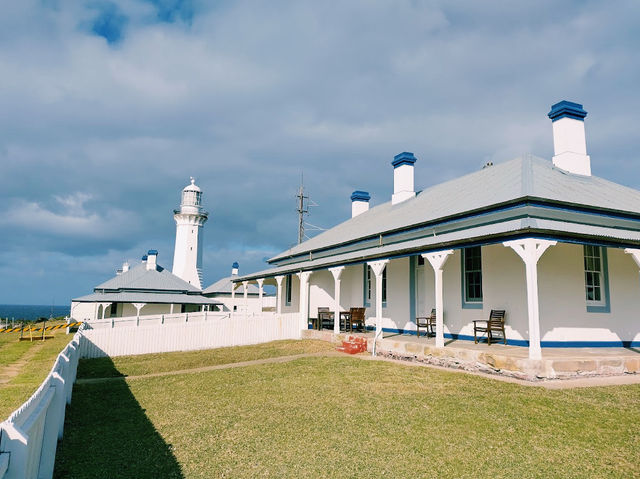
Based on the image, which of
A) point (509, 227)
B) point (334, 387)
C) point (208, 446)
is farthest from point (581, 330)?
point (208, 446)

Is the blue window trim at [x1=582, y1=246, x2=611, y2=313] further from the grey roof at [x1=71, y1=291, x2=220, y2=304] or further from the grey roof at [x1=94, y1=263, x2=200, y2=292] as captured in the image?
the grey roof at [x1=94, y1=263, x2=200, y2=292]

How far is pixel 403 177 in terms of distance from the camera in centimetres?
2008

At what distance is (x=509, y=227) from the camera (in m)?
10.3

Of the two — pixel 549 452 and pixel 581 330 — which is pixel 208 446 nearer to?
pixel 549 452

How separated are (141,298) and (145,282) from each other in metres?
2.57

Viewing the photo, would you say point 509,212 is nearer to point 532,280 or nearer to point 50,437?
point 532,280

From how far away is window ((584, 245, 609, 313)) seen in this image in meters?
11.9

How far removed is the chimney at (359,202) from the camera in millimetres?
25750

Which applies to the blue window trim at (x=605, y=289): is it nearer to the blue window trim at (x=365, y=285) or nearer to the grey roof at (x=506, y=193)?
the grey roof at (x=506, y=193)

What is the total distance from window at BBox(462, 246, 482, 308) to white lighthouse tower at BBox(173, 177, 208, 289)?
3577 centimetres

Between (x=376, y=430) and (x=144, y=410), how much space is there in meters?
4.12

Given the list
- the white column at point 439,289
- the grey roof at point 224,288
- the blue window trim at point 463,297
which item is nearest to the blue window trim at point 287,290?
the blue window trim at point 463,297

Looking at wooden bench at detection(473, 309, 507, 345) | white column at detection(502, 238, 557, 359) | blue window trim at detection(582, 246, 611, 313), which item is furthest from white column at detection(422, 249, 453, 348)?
blue window trim at detection(582, 246, 611, 313)

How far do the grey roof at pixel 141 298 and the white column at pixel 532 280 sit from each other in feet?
91.1
